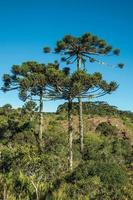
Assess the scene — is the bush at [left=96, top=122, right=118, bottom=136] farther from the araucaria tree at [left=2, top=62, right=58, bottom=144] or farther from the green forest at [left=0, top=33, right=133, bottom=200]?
the araucaria tree at [left=2, top=62, right=58, bottom=144]

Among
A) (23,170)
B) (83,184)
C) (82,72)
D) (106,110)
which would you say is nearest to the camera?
(83,184)

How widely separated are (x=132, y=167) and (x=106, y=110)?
47923 mm

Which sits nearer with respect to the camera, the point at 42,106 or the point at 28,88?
the point at 28,88

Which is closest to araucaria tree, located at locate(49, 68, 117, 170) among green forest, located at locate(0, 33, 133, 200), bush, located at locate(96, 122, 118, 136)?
green forest, located at locate(0, 33, 133, 200)

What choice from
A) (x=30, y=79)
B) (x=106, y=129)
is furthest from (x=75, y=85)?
(x=106, y=129)

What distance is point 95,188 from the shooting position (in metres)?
13.7

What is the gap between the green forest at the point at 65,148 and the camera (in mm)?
13703

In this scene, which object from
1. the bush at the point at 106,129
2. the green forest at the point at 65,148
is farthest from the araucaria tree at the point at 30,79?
the bush at the point at 106,129

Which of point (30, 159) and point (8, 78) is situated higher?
point (8, 78)

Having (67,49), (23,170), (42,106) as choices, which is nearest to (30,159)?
(23,170)

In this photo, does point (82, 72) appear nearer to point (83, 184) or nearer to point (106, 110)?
point (83, 184)

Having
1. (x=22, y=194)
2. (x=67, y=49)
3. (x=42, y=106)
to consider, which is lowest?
(x=22, y=194)

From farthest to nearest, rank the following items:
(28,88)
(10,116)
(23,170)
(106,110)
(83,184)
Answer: (106,110), (10,116), (28,88), (23,170), (83,184)

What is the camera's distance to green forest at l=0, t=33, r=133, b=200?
13703mm
